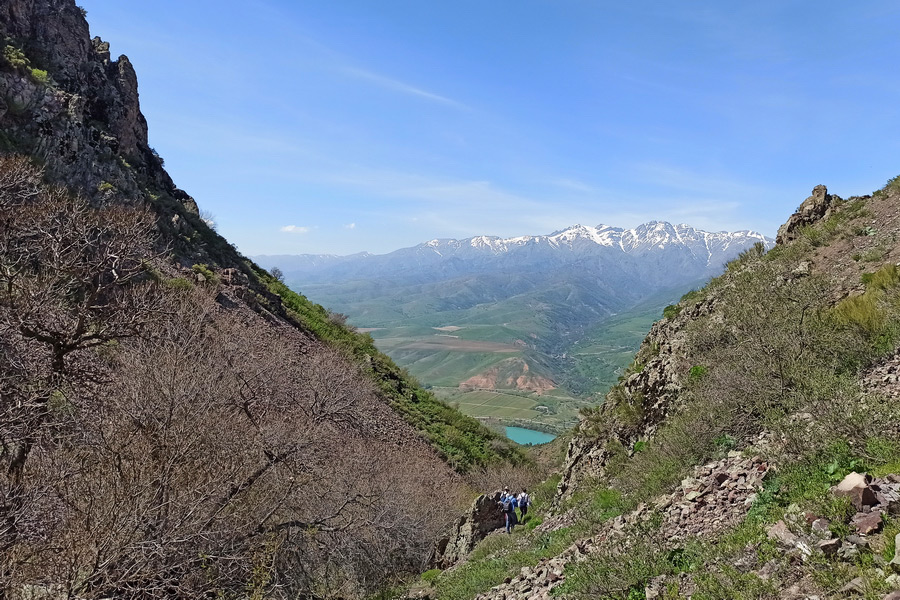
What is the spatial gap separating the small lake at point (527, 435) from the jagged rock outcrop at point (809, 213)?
381 ft

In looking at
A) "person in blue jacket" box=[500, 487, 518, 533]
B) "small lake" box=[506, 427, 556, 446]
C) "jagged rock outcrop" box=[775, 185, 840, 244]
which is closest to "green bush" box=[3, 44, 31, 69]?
"person in blue jacket" box=[500, 487, 518, 533]

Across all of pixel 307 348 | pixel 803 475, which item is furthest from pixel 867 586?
pixel 307 348

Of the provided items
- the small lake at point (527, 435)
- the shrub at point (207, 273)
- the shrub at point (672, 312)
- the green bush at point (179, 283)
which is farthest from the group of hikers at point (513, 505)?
the small lake at point (527, 435)

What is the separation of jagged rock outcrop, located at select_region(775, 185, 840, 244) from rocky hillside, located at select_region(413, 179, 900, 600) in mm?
1220

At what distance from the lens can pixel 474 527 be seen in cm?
1802

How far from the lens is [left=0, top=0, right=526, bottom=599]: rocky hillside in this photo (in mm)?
9375

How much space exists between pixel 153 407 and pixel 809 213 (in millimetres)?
25134

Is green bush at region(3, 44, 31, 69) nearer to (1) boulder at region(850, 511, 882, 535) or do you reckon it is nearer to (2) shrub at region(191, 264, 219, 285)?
(2) shrub at region(191, 264, 219, 285)

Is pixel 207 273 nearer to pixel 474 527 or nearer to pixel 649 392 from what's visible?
pixel 474 527

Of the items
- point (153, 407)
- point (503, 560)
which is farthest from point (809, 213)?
point (153, 407)

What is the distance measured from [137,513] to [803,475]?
10969 mm

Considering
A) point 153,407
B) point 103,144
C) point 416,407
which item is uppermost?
point 103,144

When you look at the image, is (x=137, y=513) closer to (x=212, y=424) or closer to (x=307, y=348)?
(x=212, y=424)

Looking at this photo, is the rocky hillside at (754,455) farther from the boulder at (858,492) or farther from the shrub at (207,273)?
the shrub at (207,273)
